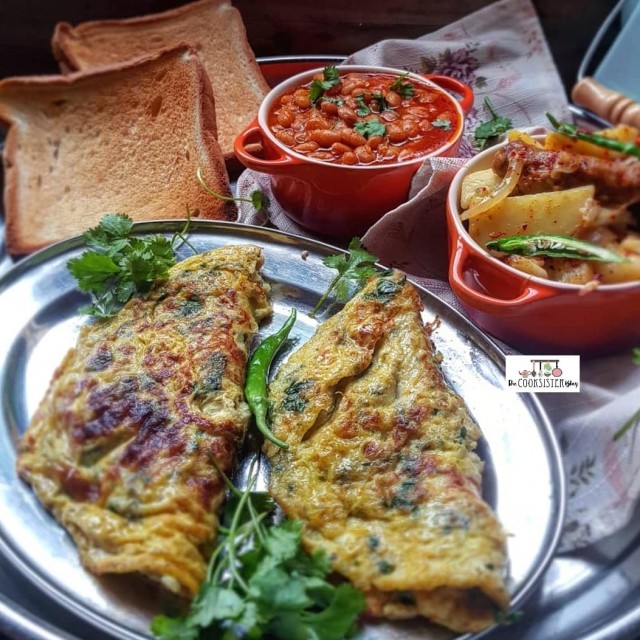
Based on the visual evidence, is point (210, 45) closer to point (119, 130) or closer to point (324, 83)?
point (119, 130)

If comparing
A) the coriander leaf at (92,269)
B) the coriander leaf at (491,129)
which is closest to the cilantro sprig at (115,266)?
the coriander leaf at (92,269)

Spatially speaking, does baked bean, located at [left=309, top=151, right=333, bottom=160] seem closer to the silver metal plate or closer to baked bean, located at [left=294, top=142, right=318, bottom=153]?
baked bean, located at [left=294, top=142, right=318, bottom=153]

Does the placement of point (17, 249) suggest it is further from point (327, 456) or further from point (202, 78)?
point (327, 456)

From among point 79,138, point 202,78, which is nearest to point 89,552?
point 79,138

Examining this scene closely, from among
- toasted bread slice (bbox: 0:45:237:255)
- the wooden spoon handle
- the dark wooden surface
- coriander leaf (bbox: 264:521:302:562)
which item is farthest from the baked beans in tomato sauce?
coriander leaf (bbox: 264:521:302:562)

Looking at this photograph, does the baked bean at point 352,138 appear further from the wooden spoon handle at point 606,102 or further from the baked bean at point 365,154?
the wooden spoon handle at point 606,102

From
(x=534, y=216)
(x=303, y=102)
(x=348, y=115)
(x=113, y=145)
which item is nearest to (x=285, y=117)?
(x=303, y=102)
